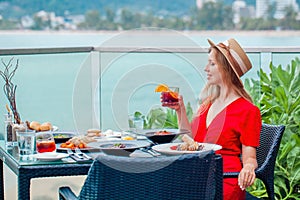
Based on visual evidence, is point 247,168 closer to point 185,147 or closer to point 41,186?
point 185,147

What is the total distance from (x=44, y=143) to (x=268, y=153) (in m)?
1.06

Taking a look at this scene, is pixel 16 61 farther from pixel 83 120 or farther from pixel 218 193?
pixel 218 193

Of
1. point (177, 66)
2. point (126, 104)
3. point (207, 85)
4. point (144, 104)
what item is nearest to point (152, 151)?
point (207, 85)

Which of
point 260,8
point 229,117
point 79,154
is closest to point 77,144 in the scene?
point 79,154

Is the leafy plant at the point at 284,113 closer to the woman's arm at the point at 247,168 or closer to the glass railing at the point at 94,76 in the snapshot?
the glass railing at the point at 94,76

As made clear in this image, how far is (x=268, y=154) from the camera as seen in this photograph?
3.03m

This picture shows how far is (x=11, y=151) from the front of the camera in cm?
284

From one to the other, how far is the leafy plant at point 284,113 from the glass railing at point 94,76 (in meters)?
0.07

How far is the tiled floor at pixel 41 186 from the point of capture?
4172mm

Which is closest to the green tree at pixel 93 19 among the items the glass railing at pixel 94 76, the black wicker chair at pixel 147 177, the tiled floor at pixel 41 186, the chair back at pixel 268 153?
the glass railing at pixel 94 76

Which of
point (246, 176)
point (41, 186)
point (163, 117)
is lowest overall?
point (41, 186)

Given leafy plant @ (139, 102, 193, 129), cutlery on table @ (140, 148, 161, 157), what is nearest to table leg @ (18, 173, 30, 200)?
cutlery on table @ (140, 148, 161, 157)

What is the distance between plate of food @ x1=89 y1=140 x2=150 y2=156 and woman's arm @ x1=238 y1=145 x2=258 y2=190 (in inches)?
17.0

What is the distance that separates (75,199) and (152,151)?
462 mm
